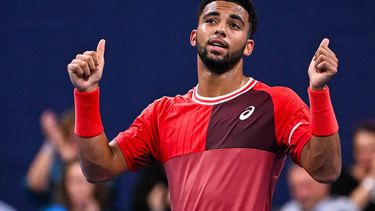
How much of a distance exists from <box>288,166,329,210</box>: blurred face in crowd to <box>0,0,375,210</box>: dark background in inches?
37.4

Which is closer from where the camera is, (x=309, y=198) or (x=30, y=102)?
(x=309, y=198)

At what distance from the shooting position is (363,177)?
516cm

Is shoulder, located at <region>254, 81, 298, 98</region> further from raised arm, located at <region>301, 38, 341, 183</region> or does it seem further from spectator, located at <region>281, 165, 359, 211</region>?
spectator, located at <region>281, 165, 359, 211</region>

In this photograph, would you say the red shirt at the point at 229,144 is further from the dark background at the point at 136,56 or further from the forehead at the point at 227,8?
the dark background at the point at 136,56

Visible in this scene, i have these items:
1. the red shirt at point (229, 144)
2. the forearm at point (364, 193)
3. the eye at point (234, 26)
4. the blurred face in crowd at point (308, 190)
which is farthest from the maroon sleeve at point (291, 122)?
the forearm at point (364, 193)

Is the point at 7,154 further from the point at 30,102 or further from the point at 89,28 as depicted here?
the point at 89,28

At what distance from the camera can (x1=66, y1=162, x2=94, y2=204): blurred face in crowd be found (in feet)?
15.7

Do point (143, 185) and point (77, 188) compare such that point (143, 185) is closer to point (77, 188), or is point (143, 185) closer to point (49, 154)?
point (77, 188)

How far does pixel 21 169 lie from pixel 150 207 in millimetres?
1305

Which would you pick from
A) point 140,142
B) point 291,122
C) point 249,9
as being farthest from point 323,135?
point 140,142

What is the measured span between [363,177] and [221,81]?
220cm

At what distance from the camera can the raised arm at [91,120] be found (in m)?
3.06

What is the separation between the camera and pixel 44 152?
5691 millimetres

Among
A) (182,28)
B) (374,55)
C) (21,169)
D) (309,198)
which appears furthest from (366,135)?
(21,169)
